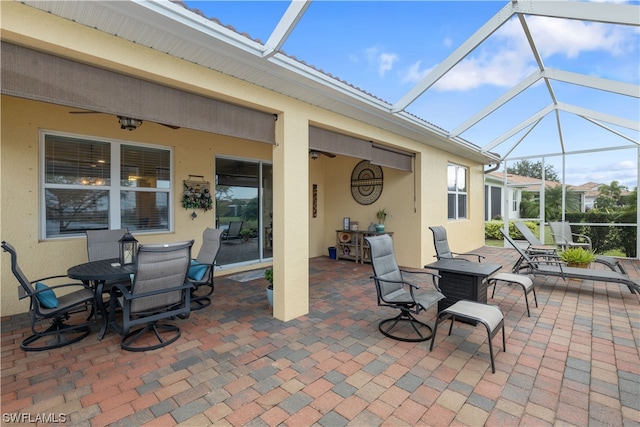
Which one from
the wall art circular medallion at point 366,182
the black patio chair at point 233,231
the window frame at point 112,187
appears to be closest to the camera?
the window frame at point 112,187

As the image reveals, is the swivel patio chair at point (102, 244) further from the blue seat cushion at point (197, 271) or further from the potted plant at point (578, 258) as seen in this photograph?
the potted plant at point (578, 258)

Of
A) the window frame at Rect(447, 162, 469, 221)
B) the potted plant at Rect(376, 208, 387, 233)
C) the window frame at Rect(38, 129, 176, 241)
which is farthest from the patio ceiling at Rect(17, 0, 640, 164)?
the window frame at Rect(38, 129, 176, 241)

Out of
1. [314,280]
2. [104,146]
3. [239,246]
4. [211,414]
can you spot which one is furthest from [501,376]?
[104,146]

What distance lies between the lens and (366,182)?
25.9 ft

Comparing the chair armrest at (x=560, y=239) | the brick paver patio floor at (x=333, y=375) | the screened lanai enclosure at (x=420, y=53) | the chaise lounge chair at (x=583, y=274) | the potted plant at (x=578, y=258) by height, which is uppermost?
the screened lanai enclosure at (x=420, y=53)

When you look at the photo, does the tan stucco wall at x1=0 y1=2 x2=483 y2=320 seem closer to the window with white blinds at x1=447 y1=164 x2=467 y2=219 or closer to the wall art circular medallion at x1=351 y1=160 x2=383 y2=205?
the wall art circular medallion at x1=351 y1=160 x2=383 y2=205

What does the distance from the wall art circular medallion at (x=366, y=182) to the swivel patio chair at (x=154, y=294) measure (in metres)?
5.51

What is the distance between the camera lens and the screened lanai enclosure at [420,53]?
2621 mm

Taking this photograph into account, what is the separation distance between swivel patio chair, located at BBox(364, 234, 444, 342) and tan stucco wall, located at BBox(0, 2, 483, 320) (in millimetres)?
1039

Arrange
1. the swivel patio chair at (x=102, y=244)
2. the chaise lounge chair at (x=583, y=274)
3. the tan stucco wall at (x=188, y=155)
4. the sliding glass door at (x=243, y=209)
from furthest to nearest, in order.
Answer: the sliding glass door at (x=243, y=209) < the chaise lounge chair at (x=583, y=274) < the swivel patio chair at (x=102, y=244) < the tan stucco wall at (x=188, y=155)

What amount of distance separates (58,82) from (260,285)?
4034 millimetres

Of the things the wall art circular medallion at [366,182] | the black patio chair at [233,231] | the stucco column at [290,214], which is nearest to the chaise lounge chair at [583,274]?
the wall art circular medallion at [366,182]

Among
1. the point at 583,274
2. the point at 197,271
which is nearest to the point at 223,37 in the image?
the point at 197,271

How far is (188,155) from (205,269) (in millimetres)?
2502
